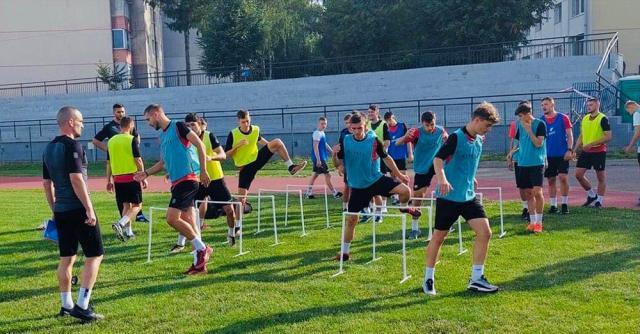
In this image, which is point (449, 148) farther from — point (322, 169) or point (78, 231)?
point (322, 169)

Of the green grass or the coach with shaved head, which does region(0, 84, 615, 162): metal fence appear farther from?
the coach with shaved head

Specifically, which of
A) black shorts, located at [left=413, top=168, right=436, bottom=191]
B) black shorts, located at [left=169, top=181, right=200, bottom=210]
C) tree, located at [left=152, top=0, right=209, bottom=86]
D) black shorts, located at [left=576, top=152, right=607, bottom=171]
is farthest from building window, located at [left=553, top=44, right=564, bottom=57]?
black shorts, located at [left=169, top=181, right=200, bottom=210]

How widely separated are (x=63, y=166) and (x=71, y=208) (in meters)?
0.43

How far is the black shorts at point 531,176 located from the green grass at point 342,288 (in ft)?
2.57

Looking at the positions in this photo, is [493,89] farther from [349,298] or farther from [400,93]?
[349,298]

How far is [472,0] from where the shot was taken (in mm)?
42406

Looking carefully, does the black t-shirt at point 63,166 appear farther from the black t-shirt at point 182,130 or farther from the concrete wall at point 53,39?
the concrete wall at point 53,39

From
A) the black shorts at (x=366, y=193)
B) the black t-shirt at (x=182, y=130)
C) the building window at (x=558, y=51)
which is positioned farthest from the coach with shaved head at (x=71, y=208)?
the building window at (x=558, y=51)

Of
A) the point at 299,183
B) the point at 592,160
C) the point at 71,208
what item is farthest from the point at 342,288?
the point at 299,183

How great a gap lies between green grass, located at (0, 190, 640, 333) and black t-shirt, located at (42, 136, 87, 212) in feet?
3.94

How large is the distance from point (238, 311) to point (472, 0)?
3912 centimetres

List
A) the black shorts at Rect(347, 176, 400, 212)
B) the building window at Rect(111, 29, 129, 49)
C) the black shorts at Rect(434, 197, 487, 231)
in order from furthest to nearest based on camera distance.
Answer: the building window at Rect(111, 29, 129, 49)
the black shorts at Rect(347, 176, 400, 212)
the black shorts at Rect(434, 197, 487, 231)

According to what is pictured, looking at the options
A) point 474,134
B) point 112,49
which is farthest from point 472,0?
point 474,134

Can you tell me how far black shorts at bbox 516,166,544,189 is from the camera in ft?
35.7
